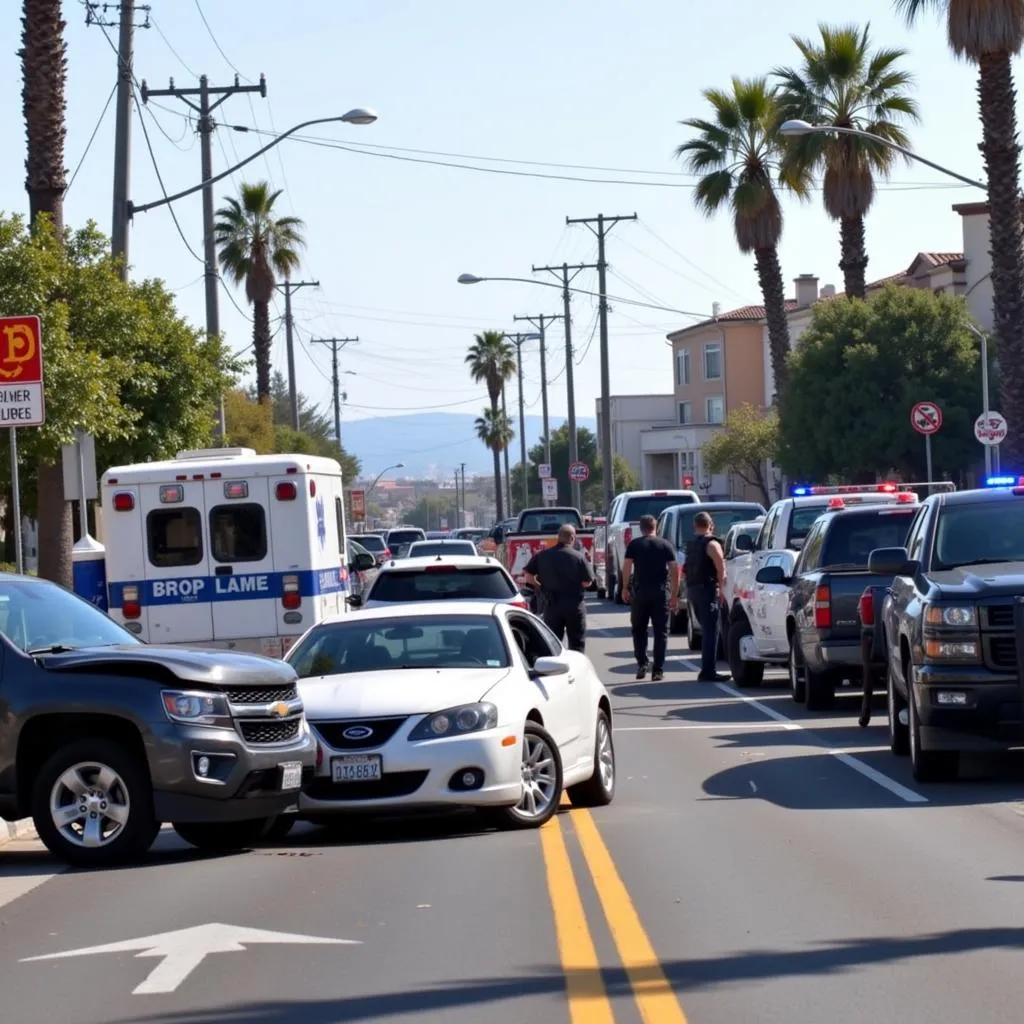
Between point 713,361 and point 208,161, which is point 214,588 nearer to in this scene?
point 208,161

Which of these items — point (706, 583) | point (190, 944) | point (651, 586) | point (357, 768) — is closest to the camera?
point (190, 944)

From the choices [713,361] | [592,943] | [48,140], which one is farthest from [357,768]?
[713,361]

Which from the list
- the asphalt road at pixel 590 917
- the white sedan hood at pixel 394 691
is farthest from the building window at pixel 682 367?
the white sedan hood at pixel 394 691

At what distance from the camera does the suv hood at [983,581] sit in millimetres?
12812

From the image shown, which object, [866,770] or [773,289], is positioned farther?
[773,289]

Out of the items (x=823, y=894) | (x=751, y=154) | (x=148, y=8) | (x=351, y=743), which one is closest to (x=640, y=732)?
(x=351, y=743)

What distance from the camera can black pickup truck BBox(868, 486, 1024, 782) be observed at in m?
12.7

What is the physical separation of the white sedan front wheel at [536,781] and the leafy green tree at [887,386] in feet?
141

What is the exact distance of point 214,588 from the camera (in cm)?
2059

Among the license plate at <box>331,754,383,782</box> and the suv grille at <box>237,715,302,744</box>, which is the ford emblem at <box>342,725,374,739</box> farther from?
the suv grille at <box>237,715,302,744</box>

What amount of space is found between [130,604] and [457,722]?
9.94 m

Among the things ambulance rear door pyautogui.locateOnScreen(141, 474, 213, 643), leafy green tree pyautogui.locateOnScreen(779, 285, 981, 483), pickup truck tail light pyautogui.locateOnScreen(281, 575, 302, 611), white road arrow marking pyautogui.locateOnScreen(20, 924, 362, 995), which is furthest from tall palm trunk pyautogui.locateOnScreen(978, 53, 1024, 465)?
white road arrow marking pyautogui.locateOnScreen(20, 924, 362, 995)

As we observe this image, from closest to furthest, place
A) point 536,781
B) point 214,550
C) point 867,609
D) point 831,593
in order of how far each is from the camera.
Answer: point 536,781 < point 867,609 < point 831,593 < point 214,550

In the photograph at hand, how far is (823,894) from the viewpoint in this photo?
928 centimetres
